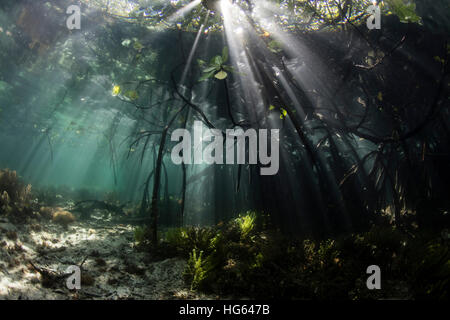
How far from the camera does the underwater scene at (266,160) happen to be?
391cm

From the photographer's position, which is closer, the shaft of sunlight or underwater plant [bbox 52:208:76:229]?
the shaft of sunlight

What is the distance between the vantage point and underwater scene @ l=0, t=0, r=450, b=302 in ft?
12.8

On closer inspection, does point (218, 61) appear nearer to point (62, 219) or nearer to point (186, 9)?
point (186, 9)

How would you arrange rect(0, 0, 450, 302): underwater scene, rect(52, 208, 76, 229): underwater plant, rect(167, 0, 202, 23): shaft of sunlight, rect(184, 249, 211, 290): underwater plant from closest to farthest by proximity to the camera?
rect(0, 0, 450, 302): underwater scene
rect(184, 249, 211, 290): underwater plant
rect(167, 0, 202, 23): shaft of sunlight
rect(52, 208, 76, 229): underwater plant

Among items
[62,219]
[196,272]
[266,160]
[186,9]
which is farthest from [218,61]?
[62,219]

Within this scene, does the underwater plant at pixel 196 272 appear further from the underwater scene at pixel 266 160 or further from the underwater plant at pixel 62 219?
the underwater plant at pixel 62 219

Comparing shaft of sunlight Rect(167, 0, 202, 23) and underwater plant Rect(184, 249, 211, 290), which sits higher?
shaft of sunlight Rect(167, 0, 202, 23)

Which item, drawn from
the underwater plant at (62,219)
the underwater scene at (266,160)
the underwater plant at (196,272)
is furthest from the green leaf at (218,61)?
the underwater plant at (62,219)

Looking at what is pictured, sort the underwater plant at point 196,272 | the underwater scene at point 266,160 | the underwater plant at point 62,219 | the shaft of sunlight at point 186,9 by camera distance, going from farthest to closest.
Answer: the underwater plant at point 62,219 < the shaft of sunlight at point 186,9 < the underwater plant at point 196,272 < the underwater scene at point 266,160

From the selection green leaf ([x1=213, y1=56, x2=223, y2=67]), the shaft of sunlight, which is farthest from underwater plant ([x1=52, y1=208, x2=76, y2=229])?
green leaf ([x1=213, y1=56, x2=223, y2=67])

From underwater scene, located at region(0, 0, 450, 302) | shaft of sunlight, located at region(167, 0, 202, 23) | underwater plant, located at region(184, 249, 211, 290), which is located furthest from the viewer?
shaft of sunlight, located at region(167, 0, 202, 23)

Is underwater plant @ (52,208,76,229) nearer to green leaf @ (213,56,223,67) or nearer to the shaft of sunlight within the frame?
the shaft of sunlight

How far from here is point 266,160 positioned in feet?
27.2

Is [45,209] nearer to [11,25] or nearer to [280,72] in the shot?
[11,25]
